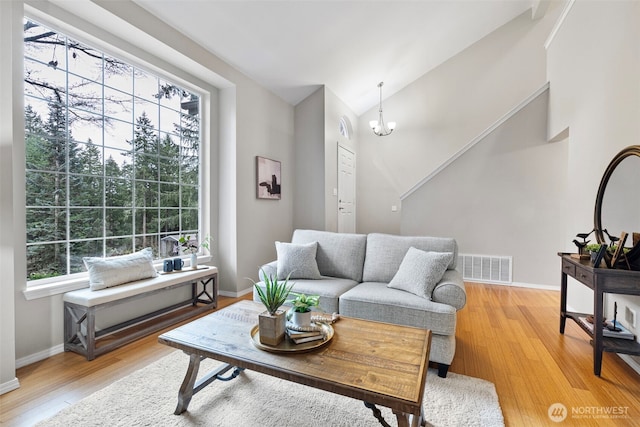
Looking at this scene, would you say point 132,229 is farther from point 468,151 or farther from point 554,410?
point 468,151

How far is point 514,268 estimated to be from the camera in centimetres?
428

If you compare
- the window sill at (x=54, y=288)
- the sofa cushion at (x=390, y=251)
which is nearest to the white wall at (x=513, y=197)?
the sofa cushion at (x=390, y=251)

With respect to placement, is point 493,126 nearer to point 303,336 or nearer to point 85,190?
point 303,336

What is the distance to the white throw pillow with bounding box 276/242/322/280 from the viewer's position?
2.79m

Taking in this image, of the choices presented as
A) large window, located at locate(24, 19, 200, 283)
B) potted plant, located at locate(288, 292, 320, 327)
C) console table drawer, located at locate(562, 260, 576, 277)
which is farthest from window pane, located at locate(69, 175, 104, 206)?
console table drawer, located at locate(562, 260, 576, 277)

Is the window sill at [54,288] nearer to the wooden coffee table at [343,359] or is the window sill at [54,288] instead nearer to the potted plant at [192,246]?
the potted plant at [192,246]

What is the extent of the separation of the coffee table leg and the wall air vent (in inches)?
158

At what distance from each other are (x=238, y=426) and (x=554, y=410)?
1759 millimetres

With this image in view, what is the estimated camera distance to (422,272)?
230 cm

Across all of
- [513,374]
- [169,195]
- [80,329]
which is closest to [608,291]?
[513,374]

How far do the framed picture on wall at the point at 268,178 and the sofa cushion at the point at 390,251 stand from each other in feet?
6.43

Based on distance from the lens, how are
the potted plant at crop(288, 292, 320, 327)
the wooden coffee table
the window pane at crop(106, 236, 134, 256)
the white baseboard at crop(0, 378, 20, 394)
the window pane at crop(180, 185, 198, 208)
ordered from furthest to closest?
1. the window pane at crop(180, 185, 198, 208)
2. the window pane at crop(106, 236, 134, 256)
3. the white baseboard at crop(0, 378, 20, 394)
4. the potted plant at crop(288, 292, 320, 327)
5. the wooden coffee table

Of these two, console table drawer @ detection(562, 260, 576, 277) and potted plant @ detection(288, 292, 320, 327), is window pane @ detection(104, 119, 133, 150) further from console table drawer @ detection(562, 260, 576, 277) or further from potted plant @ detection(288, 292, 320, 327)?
console table drawer @ detection(562, 260, 576, 277)

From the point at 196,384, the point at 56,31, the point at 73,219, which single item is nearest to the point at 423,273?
the point at 196,384
